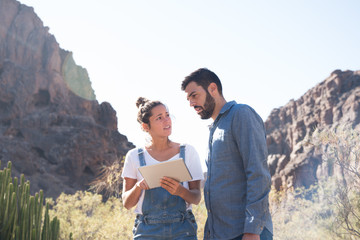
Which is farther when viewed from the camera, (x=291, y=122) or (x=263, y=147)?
(x=291, y=122)

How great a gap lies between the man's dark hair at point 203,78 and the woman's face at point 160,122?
17.0 inches

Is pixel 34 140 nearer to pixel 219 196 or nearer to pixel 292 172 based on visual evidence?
pixel 292 172

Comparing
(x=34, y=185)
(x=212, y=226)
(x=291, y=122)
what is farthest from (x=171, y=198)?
(x=291, y=122)

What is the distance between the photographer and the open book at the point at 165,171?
2.33 metres

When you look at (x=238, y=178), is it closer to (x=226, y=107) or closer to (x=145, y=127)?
(x=226, y=107)

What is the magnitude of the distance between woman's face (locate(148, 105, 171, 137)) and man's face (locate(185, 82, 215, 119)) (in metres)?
0.45

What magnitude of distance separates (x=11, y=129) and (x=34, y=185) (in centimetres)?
939

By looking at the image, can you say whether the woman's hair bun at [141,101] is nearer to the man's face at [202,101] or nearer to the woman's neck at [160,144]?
the woman's neck at [160,144]

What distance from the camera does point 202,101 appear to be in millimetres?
2424

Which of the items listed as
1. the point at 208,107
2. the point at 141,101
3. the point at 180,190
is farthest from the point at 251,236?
the point at 141,101

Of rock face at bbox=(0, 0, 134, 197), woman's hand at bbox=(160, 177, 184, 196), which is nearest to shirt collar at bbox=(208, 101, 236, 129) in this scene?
woman's hand at bbox=(160, 177, 184, 196)

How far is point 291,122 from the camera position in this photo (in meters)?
69.0

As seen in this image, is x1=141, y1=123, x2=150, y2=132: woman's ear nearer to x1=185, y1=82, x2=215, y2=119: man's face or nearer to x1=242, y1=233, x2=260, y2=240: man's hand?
x1=185, y1=82, x2=215, y2=119: man's face

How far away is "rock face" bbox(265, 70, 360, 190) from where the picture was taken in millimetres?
50844
